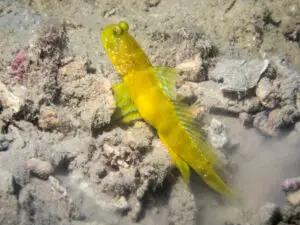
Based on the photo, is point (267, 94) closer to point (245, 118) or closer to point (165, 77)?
point (245, 118)

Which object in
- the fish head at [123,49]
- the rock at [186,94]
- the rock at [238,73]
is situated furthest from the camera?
Result: the rock at [238,73]

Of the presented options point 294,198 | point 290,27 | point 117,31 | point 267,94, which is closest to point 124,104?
point 117,31

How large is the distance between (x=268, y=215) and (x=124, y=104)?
188 cm

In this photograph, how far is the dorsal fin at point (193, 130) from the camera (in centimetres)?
292

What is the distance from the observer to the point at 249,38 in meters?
4.21

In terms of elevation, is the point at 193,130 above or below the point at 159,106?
below

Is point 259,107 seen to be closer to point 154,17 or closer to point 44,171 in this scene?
point 154,17

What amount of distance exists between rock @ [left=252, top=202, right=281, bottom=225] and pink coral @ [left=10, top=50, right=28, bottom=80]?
9.50ft

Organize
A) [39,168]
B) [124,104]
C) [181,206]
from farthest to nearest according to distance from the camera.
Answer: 1. [124,104]
2. [181,206]
3. [39,168]

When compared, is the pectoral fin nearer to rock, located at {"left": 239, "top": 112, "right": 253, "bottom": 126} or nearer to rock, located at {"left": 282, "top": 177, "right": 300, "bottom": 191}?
rock, located at {"left": 239, "top": 112, "right": 253, "bottom": 126}

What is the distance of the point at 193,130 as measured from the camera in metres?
2.95

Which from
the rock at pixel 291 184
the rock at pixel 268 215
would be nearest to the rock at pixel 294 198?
the rock at pixel 291 184

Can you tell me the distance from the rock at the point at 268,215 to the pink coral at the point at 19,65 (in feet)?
9.50

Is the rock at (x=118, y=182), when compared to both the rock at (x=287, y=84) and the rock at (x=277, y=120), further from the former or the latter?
the rock at (x=287, y=84)
